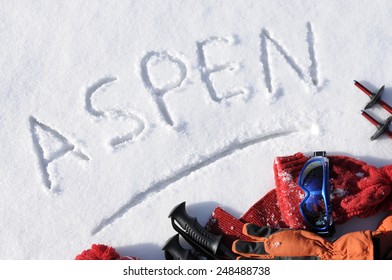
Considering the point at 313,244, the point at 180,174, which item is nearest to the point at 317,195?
the point at 313,244

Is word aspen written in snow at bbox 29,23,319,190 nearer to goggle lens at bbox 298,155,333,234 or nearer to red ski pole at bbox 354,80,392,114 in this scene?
red ski pole at bbox 354,80,392,114

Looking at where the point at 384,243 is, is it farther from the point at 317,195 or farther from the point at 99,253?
the point at 99,253

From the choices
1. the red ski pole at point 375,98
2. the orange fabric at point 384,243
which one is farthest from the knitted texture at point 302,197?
the red ski pole at point 375,98

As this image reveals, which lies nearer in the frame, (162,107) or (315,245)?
(315,245)

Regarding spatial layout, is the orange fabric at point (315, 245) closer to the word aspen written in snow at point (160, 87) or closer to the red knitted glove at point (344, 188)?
the red knitted glove at point (344, 188)

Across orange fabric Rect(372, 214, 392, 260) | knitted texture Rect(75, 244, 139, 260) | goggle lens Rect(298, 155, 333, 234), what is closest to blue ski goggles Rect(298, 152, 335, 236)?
goggle lens Rect(298, 155, 333, 234)

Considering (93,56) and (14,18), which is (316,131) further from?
(14,18)
